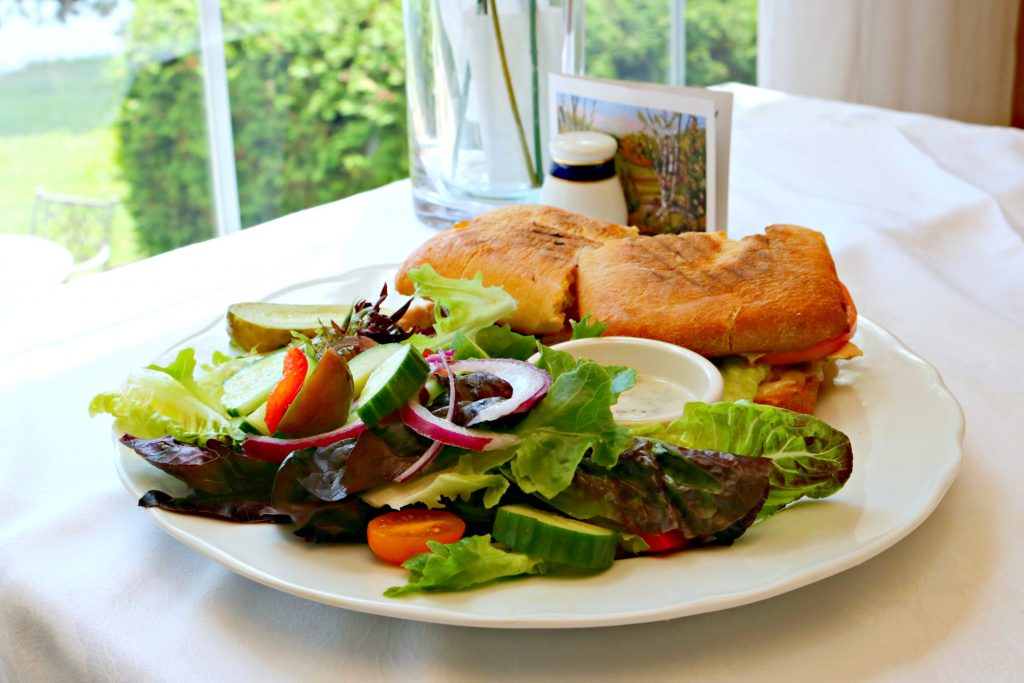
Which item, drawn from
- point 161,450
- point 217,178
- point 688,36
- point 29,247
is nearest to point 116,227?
point 217,178

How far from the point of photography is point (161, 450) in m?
1.19

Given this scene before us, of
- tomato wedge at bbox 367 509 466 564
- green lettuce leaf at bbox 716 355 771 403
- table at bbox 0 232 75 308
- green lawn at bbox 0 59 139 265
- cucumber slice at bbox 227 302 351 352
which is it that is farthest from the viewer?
green lawn at bbox 0 59 139 265

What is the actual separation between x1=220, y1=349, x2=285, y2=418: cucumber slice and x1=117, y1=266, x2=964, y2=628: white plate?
0.16 metres

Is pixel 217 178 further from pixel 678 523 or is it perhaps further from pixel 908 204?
pixel 678 523

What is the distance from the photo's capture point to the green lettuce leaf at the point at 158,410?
1.33 metres

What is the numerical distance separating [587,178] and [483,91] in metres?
0.30

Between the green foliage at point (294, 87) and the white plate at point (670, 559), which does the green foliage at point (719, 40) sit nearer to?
the green foliage at point (294, 87)

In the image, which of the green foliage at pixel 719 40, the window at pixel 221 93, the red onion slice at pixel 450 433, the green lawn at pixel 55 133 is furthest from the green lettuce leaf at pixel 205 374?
the green foliage at pixel 719 40

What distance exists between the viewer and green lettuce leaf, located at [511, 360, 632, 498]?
42.8 inches

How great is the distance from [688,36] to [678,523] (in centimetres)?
622

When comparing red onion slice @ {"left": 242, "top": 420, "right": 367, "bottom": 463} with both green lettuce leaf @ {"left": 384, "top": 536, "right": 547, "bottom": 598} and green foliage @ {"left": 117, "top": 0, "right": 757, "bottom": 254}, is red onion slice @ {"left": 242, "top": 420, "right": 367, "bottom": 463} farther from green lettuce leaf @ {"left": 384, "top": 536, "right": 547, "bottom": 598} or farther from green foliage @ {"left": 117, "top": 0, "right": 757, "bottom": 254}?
green foliage @ {"left": 117, "top": 0, "right": 757, "bottom": 254}

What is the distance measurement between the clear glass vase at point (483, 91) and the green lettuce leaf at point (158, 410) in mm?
924

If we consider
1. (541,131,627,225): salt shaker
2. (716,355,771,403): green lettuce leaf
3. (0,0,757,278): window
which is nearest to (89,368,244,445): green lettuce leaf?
(716,355,771,403): green lettuce leaf

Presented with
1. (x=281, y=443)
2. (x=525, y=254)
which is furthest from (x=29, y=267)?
(x=281, y=443)
